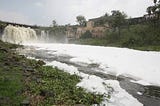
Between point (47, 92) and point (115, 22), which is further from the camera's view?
point (115, 22)

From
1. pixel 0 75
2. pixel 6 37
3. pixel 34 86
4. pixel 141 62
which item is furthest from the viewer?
pixel 6 37

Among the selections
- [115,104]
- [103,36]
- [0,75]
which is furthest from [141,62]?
[103,36]

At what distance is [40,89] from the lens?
1422cm

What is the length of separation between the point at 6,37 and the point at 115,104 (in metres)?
52.3

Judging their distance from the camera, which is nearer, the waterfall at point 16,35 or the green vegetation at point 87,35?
the waterfall at point 16,35

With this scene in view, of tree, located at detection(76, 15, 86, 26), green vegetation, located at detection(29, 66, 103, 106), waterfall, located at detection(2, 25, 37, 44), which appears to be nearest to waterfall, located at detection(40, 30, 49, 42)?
waterfall, located at detection(2, 25, 37, 44)

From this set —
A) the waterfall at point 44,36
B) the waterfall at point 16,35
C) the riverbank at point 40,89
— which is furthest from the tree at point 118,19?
the riverbank at point 40,89

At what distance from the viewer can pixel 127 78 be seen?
2023 cm

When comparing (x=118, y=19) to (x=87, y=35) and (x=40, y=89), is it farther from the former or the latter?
(x=40, y=89)

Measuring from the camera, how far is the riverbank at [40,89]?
40.9 ft

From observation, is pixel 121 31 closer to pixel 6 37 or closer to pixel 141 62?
pixel 6 37

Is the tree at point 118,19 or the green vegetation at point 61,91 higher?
the tree at point 118,19

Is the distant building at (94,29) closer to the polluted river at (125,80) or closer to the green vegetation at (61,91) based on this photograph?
the polluted river at (125,80)

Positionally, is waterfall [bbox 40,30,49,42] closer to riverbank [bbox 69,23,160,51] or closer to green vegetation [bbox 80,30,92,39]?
green vegetation [bbox 80,30,92,39]
